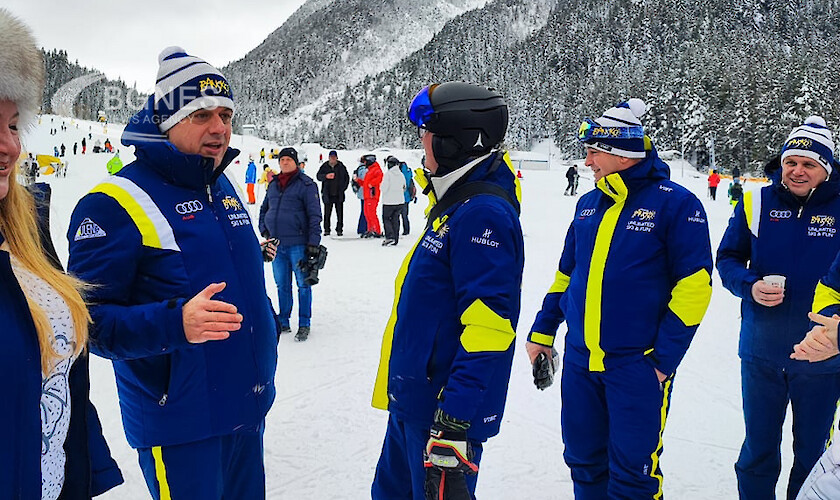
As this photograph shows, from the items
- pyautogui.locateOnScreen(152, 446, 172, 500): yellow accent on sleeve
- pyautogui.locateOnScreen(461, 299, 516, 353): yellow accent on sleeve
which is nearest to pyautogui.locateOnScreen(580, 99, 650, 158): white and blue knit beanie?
pyautogui.locateOnScreen(461, 299, 516, 353): yellow accent on sleeve

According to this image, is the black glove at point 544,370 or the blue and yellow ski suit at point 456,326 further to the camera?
the black glove at point 544,370

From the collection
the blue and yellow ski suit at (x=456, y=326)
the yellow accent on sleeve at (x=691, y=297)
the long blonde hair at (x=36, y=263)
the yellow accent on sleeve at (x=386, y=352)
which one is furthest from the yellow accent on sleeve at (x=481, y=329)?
the long blonde hair at (x=36, y=263)

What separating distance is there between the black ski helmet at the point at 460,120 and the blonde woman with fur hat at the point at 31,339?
1.33m

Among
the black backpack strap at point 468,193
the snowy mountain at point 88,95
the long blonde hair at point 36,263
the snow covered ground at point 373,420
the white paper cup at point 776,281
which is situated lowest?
the snow covered ground at point 373,420

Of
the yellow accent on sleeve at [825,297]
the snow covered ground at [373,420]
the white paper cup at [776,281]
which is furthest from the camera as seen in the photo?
the snow covered ground at [373,420]

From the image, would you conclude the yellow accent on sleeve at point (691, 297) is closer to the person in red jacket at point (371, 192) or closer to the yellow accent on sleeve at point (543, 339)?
the yellow accent on sleeve at point (543, 339)

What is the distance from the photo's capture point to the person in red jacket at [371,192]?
1271 cm

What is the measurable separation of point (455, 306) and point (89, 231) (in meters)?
1.28

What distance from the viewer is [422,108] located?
2.31 metres

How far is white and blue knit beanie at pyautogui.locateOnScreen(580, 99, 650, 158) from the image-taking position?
2.91 m

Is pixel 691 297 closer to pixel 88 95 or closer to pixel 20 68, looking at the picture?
pixel 20 68

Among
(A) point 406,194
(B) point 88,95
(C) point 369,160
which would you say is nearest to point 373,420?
(A) point 406,194

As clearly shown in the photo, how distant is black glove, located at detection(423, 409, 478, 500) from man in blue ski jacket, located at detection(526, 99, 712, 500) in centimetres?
106

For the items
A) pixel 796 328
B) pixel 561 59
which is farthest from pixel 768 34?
pixel 796 328
